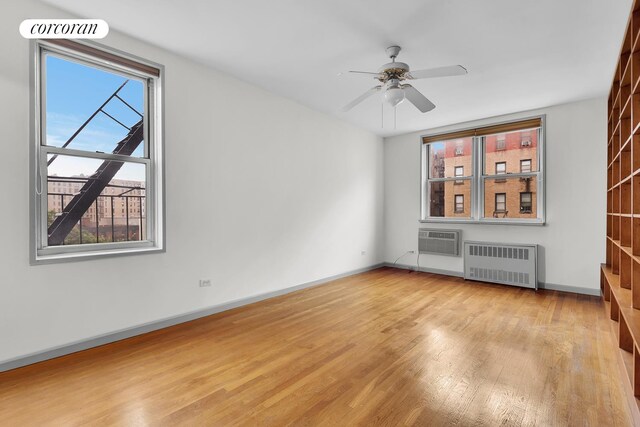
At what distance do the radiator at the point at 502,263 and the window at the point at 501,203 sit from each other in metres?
0.60

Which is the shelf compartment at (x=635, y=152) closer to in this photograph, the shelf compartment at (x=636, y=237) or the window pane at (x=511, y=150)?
the shelf compartment at (x=636, y=237)

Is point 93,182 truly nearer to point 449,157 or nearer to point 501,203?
point 449,157

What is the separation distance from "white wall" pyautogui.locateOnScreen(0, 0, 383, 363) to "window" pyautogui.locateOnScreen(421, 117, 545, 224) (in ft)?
4.67

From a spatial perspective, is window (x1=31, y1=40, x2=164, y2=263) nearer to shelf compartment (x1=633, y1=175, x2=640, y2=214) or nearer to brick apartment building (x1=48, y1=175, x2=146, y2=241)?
brick apartment building (x1=48, y1=175, x2=146, y2=241)

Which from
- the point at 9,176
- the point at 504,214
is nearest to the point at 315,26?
the point at 9,176

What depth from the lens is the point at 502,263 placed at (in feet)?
16.0

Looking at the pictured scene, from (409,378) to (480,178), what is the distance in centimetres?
416

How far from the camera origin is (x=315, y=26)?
264cm

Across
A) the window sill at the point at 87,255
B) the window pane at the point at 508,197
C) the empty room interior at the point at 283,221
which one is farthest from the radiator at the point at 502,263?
the window sill at the point at 87,255

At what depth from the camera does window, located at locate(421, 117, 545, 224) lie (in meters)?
4.86

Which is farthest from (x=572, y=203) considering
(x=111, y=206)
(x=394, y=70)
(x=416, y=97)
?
(x=111, y=206)

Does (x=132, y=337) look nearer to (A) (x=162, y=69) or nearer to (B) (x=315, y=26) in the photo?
(A) (x=162, y=69)

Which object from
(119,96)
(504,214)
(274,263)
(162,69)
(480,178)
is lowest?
(274,263)

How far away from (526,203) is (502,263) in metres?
1.04
